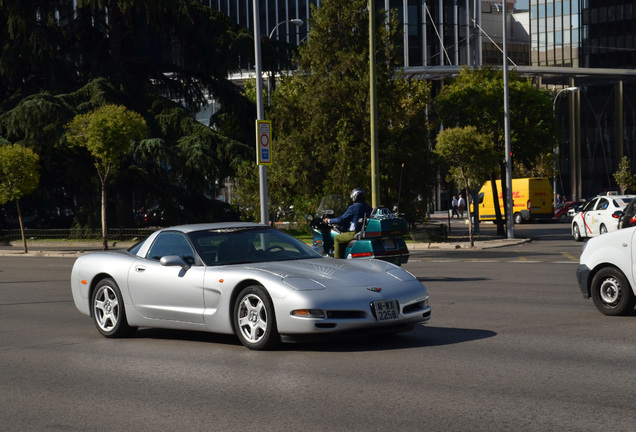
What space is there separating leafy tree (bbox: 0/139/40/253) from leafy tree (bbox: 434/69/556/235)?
17.8 m

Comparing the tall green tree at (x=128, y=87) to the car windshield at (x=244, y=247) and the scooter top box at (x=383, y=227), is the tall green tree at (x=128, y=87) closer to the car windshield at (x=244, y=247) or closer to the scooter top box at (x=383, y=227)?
the scooter top box at (x=383, y=227)

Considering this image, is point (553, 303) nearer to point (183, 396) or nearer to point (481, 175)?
point (183, 396)

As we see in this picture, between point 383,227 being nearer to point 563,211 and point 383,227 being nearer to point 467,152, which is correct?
point 467,152

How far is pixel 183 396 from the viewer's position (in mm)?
7188

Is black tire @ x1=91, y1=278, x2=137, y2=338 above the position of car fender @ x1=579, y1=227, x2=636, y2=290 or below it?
below

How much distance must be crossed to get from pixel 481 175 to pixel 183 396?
26.7m

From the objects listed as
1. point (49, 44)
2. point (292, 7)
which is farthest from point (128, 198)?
point (292, 7)

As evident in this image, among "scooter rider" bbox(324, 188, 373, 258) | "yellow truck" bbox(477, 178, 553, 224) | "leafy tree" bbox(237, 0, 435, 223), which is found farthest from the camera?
"yellow truck" bbox(477, 178, 553, 224)

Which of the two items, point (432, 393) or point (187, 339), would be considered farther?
point (187, 339)

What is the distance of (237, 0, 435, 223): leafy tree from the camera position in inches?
1350

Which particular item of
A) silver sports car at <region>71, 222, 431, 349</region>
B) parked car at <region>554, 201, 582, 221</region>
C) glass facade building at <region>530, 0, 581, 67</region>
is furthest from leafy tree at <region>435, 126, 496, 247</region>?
glass facade building at <region>530, 0, 581, 67</region>

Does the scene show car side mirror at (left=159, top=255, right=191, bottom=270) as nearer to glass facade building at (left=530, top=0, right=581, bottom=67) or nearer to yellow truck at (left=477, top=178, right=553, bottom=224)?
yellow truck at (left=477, top=178, right=553, bottom=224)

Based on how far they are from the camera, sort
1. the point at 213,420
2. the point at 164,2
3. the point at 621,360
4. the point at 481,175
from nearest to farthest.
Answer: the point at 213,420 < the point at 621,360 < the point at 481,175 < the point at 164,2

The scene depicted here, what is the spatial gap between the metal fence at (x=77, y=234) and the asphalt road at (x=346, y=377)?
26.3 m
